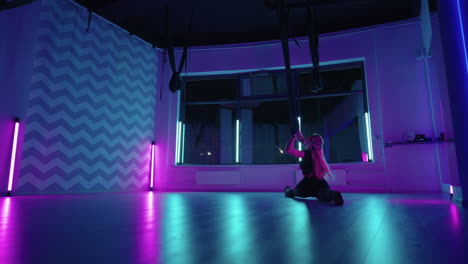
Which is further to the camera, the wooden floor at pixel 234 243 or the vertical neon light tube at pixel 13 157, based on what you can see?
the vertical neon light tube at pixel 13 157

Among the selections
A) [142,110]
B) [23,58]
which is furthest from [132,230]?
[142,110]

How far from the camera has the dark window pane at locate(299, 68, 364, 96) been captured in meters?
Answer: 6.15

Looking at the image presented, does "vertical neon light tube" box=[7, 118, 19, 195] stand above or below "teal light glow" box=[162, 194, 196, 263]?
above

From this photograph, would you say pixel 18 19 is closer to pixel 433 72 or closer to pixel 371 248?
pixel 371 248

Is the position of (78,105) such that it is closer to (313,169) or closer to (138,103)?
(138,103)

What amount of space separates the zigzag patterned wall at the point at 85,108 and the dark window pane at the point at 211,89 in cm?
93

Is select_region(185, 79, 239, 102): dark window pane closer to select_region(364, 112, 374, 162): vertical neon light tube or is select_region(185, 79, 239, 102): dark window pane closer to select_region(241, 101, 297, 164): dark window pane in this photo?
select_region(241, 101, 297, 164): dark window pane

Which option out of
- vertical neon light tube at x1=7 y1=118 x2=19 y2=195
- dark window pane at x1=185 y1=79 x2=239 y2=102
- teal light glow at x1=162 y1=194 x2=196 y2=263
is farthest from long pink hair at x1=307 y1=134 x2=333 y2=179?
vertical neon light tube at x1=7 y1=118 x2=19 y2=195

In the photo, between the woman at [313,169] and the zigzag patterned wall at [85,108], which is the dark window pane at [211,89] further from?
the woman at [313,169]

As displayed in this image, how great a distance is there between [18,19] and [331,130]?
6.47m

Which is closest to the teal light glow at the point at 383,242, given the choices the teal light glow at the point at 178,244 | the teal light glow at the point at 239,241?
the teal light glow at the point at 239,241

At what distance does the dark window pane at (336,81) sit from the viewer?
242 inches

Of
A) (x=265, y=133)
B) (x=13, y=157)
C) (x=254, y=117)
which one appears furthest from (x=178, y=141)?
(x=13, y=157)

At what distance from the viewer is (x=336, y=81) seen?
6.46 metres
